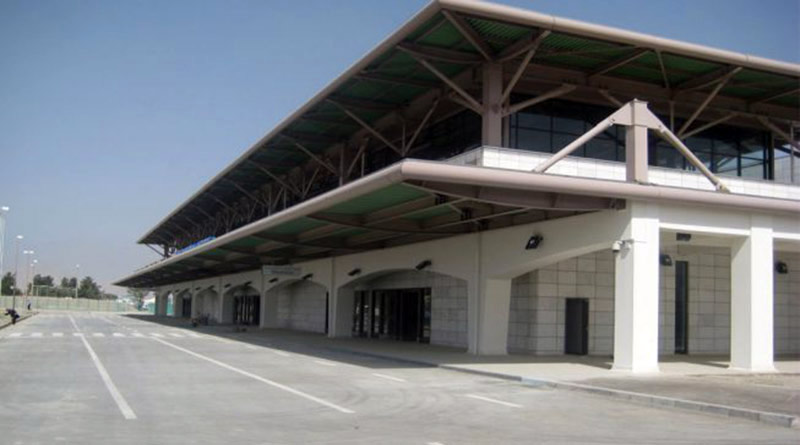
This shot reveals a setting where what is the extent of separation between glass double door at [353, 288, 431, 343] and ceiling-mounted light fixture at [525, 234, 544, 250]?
427 inches

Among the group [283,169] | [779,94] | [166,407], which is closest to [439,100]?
[779,94]

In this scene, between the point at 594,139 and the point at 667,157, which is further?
the point at 667,157

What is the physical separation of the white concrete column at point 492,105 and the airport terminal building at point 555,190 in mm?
45

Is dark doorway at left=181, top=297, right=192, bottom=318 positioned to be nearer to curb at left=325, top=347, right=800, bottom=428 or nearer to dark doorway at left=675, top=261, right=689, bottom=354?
dark doorway at left=675, top=261, right=689, bottom=354

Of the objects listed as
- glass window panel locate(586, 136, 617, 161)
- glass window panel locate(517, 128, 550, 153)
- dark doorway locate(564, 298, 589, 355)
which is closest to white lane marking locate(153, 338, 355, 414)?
glass window panel locate(517, 128, 550, 153)

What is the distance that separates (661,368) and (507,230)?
623cm

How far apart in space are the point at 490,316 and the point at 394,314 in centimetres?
1130

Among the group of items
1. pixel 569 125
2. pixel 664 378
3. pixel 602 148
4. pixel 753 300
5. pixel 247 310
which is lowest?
pixel 247 310

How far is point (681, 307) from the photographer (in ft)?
92.9

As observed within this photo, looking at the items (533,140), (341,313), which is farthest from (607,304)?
(341,313)

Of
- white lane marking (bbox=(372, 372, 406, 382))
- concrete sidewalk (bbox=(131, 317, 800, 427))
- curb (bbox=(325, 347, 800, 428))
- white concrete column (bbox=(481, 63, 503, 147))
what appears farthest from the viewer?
white concrete column (bbox=(481, 63, 503, 147))

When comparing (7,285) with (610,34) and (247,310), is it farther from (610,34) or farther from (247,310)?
(610,34)

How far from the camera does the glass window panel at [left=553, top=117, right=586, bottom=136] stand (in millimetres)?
25219

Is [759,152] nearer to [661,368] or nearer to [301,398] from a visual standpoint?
[661,368]
